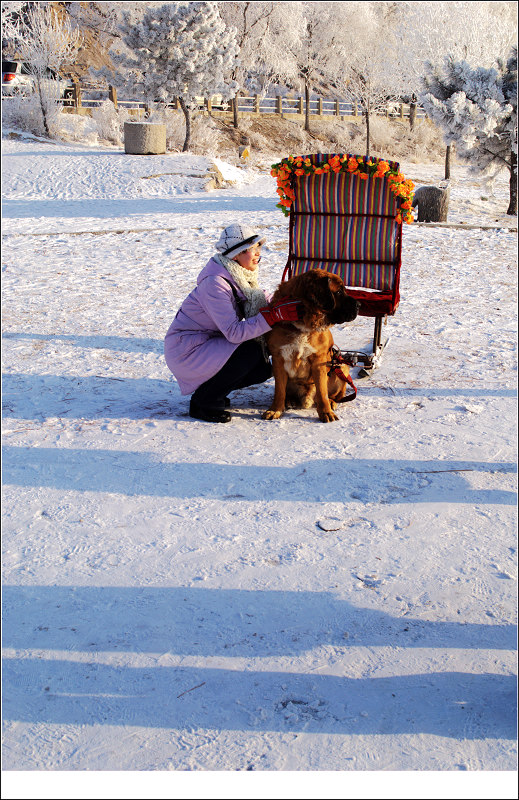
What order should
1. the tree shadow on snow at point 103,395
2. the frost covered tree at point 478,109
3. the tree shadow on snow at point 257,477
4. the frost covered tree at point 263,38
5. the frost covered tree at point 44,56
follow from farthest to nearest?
the frost covered tree at point 263,38
the frost covered tree at point 44,56
the frost covered tree at point 478,109
the tree shadow on snow at point 103,395
the tree shadow on snow at point 257,477

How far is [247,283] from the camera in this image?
464 centimetres

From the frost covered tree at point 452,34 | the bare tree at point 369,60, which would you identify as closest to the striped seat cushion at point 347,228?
the frost covered tree at point 452,34

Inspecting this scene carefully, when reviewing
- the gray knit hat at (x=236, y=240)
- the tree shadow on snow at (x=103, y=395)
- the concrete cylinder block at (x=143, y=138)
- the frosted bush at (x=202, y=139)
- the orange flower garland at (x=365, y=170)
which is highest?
the frosted bush at (x=202, y=139)

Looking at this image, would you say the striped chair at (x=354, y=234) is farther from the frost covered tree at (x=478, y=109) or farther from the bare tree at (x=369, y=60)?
the bare tree at (x=369, y=60)

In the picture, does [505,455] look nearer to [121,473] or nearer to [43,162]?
[121,473]

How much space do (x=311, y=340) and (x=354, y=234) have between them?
66.9 inches

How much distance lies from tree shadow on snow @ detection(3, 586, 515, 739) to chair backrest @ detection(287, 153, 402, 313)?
3358 millimetres

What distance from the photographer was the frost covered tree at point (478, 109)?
1867cm

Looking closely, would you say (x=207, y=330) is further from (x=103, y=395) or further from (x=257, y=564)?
(x=257, y=564)

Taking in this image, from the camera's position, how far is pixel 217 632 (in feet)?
8.96

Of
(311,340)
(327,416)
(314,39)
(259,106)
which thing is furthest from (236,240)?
(314,39)

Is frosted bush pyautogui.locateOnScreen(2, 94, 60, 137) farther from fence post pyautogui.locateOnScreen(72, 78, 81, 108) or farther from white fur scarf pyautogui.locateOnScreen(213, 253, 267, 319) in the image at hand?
white fur scarf pyautogui.locateOnScreen(213, 253, 267, 319)

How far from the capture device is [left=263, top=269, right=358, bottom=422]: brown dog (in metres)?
4.30

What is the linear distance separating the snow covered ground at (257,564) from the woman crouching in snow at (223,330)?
259mm
